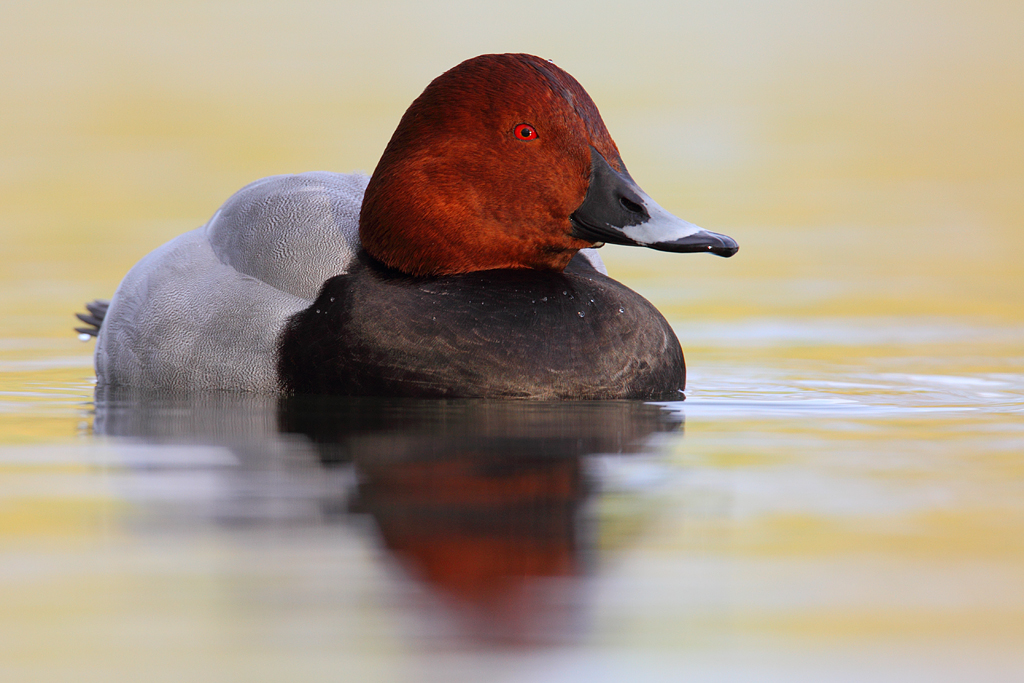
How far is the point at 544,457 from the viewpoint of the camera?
393cm

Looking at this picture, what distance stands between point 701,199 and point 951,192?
1.99 m

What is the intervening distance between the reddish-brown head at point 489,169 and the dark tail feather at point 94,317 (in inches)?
65.6

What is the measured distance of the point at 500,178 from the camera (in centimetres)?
488

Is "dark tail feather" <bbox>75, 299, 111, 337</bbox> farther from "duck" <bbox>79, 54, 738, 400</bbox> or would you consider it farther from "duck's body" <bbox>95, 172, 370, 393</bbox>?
"duck" <bbox>79, 54, 738, 400</bbox>

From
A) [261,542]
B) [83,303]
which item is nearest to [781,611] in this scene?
[261,542]

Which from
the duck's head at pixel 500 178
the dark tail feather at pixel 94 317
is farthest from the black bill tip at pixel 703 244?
the dark tail feather at pixel 94 317

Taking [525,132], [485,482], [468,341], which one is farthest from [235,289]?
[485,482]

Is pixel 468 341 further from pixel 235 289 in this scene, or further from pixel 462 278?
pixel 235 289

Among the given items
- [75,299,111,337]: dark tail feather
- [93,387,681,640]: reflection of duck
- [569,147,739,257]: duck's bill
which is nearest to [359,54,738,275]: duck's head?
[569,147,739,257]: duck's bill

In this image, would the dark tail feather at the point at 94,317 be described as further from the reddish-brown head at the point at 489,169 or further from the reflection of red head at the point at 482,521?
the reflection of red head at the point at 482,521

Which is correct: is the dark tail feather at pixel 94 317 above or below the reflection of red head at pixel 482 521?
above

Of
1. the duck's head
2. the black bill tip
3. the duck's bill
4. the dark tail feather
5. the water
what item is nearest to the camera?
the water

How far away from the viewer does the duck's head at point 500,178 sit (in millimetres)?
4863

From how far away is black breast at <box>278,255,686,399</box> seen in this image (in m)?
4.66
